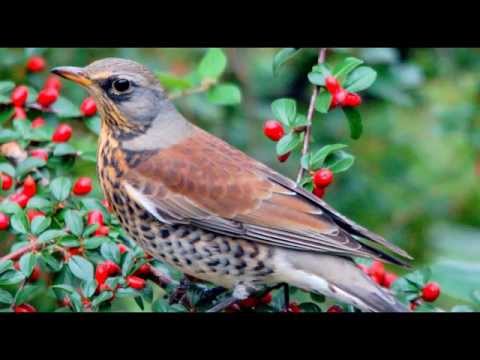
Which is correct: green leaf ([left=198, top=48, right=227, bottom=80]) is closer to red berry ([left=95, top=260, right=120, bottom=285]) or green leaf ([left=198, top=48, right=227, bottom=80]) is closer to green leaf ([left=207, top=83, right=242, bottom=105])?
green leaf ([left=207, top=83, right=242, bottom=105])

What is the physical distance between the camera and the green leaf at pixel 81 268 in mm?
2896

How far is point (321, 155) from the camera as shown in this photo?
121 inches

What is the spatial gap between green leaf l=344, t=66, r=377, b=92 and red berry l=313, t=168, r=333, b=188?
0.29 m

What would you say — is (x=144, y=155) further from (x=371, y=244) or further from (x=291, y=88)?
(x=291, y=88)

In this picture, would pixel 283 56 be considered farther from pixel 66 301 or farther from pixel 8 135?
pixel 66 301

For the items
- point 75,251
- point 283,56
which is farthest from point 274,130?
point 75,251

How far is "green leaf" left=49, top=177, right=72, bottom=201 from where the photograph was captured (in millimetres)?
3145

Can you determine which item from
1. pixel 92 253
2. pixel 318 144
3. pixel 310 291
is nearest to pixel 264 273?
pixel 310 291

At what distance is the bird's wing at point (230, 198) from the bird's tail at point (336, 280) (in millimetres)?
45

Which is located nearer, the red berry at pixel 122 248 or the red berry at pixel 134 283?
the red berry at pixel 134 283

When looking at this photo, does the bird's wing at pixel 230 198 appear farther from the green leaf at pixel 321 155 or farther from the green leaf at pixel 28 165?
the green leaf at pixel 28 165

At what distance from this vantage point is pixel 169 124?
3363mm

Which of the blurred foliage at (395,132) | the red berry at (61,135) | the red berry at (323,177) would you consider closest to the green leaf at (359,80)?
the red berry at (323,177)

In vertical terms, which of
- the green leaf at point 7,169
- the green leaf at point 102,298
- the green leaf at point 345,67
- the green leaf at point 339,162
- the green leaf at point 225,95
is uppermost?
the green leaf at point 345,67
